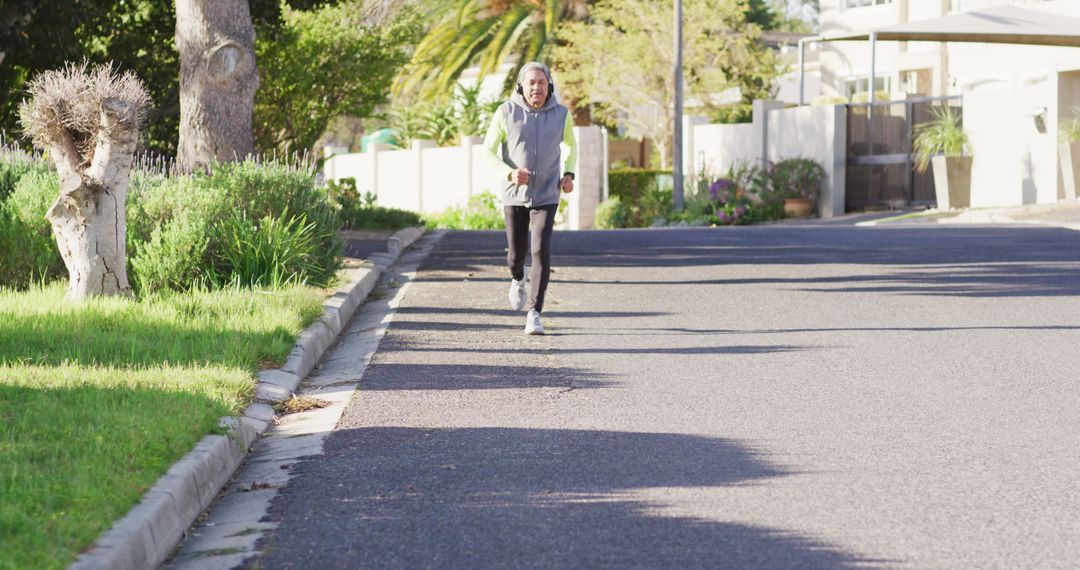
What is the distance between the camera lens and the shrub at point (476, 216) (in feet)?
115

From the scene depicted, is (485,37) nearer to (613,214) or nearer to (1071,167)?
(613,214)

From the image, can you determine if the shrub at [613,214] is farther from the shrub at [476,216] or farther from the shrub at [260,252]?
the shrub at [260,252]

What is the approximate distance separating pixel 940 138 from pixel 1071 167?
319cm

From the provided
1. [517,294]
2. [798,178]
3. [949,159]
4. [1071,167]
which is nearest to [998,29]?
[949,159]

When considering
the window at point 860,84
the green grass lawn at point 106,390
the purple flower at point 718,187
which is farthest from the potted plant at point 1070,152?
the window at point 860,84

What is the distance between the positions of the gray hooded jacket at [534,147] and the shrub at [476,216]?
79.4 feet

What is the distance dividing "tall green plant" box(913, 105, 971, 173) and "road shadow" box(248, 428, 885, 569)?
21784 millimetres

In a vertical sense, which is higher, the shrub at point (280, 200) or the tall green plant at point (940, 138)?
the tall green plant at point (940, 138)

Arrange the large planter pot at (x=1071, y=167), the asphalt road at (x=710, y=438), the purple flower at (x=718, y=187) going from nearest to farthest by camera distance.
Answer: the asphalt road at (x=710, y=438)
the large planter pot at (x=1071, y=167)
the purple flower at (x=718, y=187)

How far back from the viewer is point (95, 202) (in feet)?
32.9

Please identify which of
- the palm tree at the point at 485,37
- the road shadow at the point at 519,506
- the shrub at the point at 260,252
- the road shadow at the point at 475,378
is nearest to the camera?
the road shadow at the point at 519,506

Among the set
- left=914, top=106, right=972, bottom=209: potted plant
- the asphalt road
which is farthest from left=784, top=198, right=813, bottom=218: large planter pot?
the asphalt road

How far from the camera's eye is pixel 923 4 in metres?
39.9

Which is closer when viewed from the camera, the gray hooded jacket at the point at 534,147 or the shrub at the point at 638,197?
the gray hooded jacket at the point at 534,147
